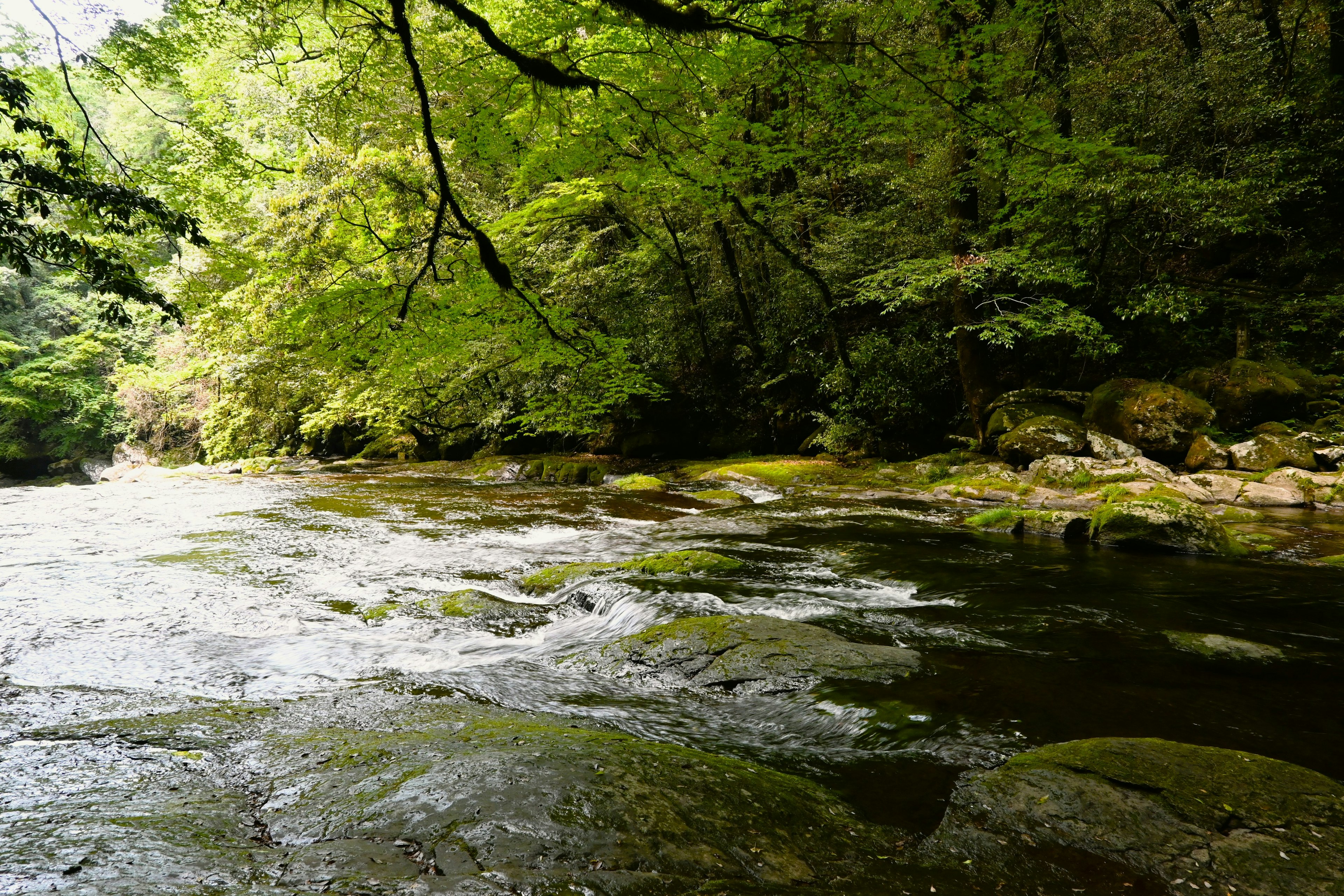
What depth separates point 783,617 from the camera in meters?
5.65

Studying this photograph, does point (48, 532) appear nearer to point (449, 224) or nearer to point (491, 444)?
point (449, 224)

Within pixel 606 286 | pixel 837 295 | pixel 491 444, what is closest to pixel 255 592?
pixel 606 286

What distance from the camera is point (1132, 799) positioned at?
2627 mm

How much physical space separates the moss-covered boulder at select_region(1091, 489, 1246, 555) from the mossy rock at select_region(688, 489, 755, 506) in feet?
17.9

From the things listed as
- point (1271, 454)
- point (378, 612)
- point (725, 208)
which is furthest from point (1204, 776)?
point (1271, 454)

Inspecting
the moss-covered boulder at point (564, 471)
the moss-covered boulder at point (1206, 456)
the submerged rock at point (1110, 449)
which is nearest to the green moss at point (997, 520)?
the submerged rock at point (1110, 449)

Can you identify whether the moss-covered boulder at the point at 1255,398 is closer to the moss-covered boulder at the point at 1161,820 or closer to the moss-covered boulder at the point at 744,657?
the moss-covered boulder at the point at 744,657

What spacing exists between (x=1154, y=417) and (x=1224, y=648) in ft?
27.4

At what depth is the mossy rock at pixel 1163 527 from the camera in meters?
7.45

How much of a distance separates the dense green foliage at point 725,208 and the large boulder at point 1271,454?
7.95 ft

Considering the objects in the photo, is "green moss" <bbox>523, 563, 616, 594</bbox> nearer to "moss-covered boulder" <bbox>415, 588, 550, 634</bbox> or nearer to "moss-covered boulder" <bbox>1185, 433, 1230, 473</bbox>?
"moss-covered boulder" <bbox>415, 588, 550, 634</bbox>

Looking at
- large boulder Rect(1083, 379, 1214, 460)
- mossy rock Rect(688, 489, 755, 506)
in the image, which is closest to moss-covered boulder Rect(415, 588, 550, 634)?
mossy rock Rect(688, 489, 755, 506)

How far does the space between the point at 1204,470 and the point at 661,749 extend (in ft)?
38.2

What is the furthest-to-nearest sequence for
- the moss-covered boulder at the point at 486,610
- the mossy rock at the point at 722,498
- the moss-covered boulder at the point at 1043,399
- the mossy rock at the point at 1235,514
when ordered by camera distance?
the moss-covered boulder at the point at 1043,399, the mossy rock at the point at 722,498, the mossy rock at the point at 1235,514, the moss-covered boulder at the point at 486,610
